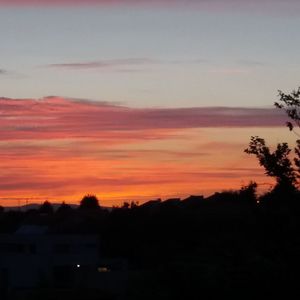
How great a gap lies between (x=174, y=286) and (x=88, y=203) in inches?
4560

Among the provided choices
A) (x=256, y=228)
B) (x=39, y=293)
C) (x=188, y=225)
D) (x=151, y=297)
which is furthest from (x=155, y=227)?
(x=256, y=228)

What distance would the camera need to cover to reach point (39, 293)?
44.6m

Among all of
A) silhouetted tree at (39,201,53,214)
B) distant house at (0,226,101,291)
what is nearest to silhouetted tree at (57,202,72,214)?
silhouetted tree at (39,201,53,214)

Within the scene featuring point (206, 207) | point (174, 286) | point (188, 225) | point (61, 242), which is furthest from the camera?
point (206, 207)

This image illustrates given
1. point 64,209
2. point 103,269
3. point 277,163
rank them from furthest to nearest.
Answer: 1. point 64,209
2. point 103,269
3. point 277,163

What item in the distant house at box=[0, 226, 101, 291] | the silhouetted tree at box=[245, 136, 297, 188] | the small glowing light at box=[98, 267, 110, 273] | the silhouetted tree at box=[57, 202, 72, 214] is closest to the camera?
the silhouetted tree at box=[245, 136, 297, 188]

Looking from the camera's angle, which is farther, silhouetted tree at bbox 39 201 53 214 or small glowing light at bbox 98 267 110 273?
silhouetted tree at bbox 39 201 53 214

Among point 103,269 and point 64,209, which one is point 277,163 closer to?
point 103,269

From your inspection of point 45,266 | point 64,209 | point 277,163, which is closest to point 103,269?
point 45,266

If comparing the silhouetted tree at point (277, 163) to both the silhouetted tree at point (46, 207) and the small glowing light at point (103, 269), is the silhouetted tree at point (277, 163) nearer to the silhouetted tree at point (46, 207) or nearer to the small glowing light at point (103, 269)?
the small glowing light at point (103, 269)

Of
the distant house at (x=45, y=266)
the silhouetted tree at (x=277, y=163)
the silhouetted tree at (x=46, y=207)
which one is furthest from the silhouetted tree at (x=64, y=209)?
the silhouetted tree at (x=277, y=163)

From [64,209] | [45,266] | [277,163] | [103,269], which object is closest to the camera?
[277,163]

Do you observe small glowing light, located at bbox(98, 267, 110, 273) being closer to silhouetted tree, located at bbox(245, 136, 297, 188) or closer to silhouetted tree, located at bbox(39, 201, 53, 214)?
silhouetted tree, located at bbox(245, 136, 297, 188)

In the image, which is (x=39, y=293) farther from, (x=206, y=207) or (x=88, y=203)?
(x=88, y=203)
